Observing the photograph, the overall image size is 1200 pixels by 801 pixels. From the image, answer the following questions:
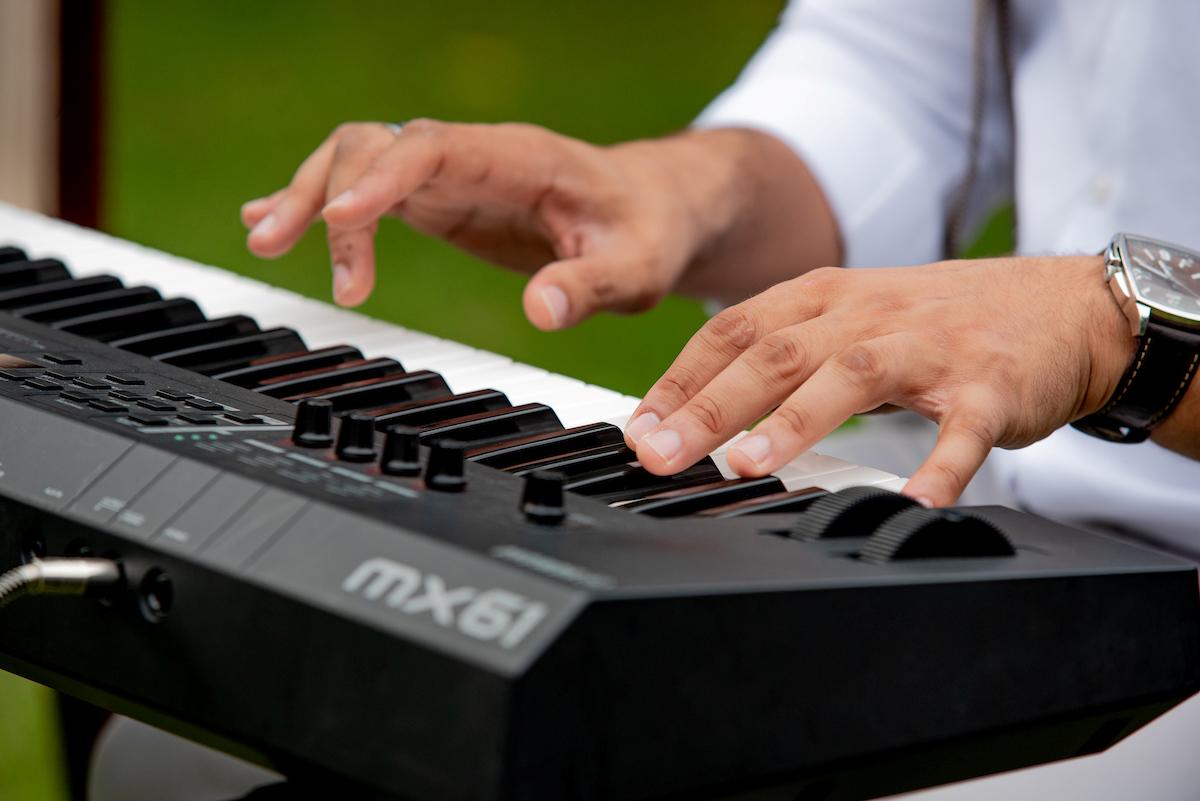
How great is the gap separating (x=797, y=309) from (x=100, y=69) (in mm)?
2574

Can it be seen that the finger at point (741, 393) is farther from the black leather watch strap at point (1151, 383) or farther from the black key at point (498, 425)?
the black leather watch strap at point (1151, 383)

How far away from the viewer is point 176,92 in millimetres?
4570

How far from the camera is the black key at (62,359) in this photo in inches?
33.9

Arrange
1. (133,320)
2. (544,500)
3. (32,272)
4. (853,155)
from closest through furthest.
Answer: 1. (544,500)
2. (133,320)
3. (32,272)
4. (853,155)

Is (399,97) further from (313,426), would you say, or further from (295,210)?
(313,426)

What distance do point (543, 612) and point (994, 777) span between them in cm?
50

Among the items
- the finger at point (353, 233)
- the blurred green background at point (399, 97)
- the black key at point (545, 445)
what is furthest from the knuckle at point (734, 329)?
the blurred green background at point (399, 97)

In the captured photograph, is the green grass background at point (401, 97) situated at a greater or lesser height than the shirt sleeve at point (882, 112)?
lesser

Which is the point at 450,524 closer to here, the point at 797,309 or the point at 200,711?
the point at 200,711

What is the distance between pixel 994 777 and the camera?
2.91 feet

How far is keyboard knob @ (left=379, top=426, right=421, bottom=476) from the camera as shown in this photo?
0.65m

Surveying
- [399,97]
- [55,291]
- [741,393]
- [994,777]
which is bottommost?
[399,97]

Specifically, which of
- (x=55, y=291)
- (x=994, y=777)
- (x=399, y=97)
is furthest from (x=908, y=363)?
(x=399, y=97)

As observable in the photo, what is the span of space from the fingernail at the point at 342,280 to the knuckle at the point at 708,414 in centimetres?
50
